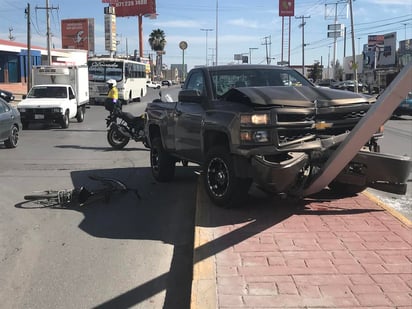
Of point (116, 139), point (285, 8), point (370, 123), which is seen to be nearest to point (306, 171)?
point (370, 123)

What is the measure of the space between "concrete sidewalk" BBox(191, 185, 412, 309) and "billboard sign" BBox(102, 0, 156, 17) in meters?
87.2

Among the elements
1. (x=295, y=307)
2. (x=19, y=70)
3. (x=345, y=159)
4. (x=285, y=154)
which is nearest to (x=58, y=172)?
(x=285, y=154)

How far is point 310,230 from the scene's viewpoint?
19.1 ft

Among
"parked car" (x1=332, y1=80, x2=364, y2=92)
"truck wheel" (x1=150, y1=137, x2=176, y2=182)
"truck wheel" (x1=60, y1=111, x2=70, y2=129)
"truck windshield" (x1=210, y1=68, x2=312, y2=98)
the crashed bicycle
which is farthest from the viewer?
"parked car" (x1=332, y1=80, x2=364, y2=92)

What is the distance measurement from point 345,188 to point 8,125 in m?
10.3

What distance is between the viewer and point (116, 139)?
14852 mm

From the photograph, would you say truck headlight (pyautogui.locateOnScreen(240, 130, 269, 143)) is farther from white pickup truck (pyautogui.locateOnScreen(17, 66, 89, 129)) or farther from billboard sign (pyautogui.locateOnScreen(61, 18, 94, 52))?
billboard sign (pyautogui.locateOnScreen(61, 18, 94, 52))

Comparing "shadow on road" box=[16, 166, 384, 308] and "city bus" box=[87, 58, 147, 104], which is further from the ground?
"city bus" box=[87, 58, 147, 104]

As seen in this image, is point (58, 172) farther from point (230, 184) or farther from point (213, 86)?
point (230, 184)

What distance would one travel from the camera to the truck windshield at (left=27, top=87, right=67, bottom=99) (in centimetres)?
2209

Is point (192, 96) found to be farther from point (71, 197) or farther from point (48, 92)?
point (48, 92)

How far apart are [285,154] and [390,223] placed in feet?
4.69

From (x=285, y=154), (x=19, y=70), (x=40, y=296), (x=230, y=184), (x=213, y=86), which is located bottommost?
(x=40, y=296)

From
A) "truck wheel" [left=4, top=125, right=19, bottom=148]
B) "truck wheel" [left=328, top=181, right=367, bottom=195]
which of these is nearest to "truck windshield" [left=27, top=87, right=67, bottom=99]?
"truck wheel" [left=4, top=125, right=19, bottom=148]
